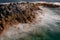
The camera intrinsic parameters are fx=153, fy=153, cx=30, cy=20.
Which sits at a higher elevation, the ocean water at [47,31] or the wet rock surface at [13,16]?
the wet rock surface at [13,16]

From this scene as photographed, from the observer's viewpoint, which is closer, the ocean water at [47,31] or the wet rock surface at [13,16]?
the ocean water at [47,31]

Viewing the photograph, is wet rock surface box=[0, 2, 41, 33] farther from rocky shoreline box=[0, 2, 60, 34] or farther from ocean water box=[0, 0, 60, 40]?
ocean water box=[0, 0, 60, 40]

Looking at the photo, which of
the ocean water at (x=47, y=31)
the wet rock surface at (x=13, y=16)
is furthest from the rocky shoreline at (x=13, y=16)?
the ocean water at (x=47, y=31)

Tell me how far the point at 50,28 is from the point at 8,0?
39.5 ft

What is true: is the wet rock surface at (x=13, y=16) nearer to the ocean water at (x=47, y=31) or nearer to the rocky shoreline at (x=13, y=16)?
the rocky shoreline at (x=13, y=16)

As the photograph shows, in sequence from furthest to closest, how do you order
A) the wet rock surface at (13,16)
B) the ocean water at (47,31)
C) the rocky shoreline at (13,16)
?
1. the wet rock surface at (13,16)
2. the rocky shoreline at (13,16)
3. the ocean water at (47,31)

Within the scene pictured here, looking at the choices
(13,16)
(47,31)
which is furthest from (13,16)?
(47,31)

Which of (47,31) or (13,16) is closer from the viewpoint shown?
(47,31)

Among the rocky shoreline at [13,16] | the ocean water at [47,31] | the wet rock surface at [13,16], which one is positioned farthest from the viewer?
the wet rock surface at [13,16]

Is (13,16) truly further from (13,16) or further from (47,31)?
(47,31)

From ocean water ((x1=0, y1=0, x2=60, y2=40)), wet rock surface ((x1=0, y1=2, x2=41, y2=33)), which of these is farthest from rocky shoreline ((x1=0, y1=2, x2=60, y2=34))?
ocean water ((x1=0, y1=0, x2=60, y2=40))

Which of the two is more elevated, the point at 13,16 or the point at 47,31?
the point at 13,16

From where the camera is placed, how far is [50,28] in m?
13.1

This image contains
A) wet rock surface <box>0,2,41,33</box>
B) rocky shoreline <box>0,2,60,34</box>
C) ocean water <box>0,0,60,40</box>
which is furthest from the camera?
wet rock surface <box>0,2,41,33</box>
